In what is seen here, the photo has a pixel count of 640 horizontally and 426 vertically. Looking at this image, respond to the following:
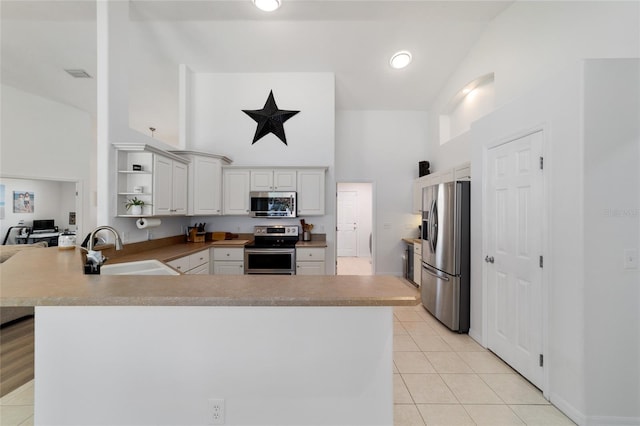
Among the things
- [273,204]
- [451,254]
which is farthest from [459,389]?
[273,204]

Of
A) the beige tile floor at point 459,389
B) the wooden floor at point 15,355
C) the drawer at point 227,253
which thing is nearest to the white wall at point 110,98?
the drawer at point 227,253

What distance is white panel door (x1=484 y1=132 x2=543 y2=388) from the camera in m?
2.05

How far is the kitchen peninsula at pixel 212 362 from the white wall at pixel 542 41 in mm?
2662

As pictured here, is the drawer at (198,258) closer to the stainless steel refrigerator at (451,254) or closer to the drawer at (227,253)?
the drawer at (227,253)

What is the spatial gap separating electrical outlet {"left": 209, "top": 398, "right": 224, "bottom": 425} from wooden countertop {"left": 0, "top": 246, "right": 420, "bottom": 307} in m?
0.50

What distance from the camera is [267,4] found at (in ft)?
9.58

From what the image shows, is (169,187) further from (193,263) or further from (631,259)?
(631,259)

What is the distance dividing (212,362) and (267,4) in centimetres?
357

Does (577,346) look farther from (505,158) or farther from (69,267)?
(69,267)

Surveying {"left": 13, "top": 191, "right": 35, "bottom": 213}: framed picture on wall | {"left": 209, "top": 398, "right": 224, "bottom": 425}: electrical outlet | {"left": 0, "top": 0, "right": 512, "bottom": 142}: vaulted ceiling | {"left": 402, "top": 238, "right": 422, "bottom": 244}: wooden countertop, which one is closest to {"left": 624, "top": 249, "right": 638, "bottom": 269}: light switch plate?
{"left": 209, "top": 398, "right": 224, "bottom": 425}: electrical outlet

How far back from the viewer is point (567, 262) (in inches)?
70.7

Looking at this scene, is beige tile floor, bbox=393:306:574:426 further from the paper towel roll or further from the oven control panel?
the paper towel roll

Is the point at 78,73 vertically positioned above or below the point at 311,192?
above

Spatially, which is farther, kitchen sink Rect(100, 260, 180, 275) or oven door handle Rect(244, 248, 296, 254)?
oven door handle Rect(244, 248, 296, 254)
